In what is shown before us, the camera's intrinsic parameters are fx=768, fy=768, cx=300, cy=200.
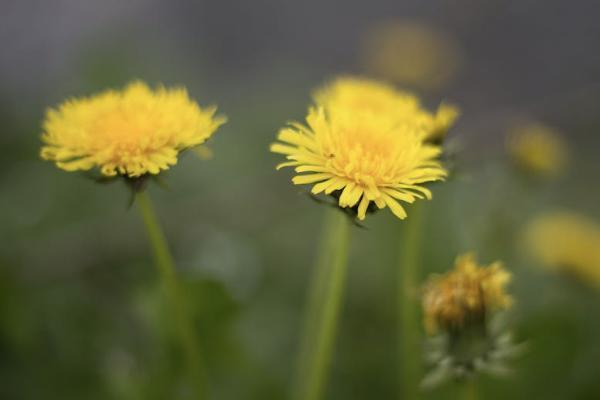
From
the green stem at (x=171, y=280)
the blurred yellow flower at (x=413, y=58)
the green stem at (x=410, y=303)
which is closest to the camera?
the green stem at (x=171, y=280)

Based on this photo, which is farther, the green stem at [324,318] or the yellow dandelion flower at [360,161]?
the green stem at [324,318]

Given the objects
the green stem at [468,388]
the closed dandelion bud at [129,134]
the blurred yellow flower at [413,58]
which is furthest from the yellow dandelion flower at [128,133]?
the blurred yellow flower at [413,58]

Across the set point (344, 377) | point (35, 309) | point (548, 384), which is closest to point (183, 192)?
point (35, 309)

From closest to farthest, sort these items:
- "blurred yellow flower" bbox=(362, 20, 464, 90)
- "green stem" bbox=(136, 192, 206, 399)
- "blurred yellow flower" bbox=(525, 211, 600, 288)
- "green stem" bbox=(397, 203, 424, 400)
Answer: "green stem" bbox=(136, 192, 206, 399)
"green stem" bbox=(397, 203, 424, 400)
"blurred yellow flower" bbox=(525, 211, 600, 288)
"blurred yellow flower" bbox=(362, 20, 464, 90)

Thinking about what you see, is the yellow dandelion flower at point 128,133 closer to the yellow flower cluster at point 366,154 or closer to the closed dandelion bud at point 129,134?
the closed dandelion bud at point 129,134

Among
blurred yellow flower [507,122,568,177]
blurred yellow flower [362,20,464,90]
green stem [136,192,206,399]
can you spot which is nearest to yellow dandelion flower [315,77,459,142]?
green stem [136,192,206,399]

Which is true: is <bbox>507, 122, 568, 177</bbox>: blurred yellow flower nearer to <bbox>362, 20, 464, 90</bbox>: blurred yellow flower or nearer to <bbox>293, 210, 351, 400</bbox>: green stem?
<bbox>293, 210, 351, 400</bbox>: green stem

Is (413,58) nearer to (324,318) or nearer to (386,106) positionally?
(386,106)
